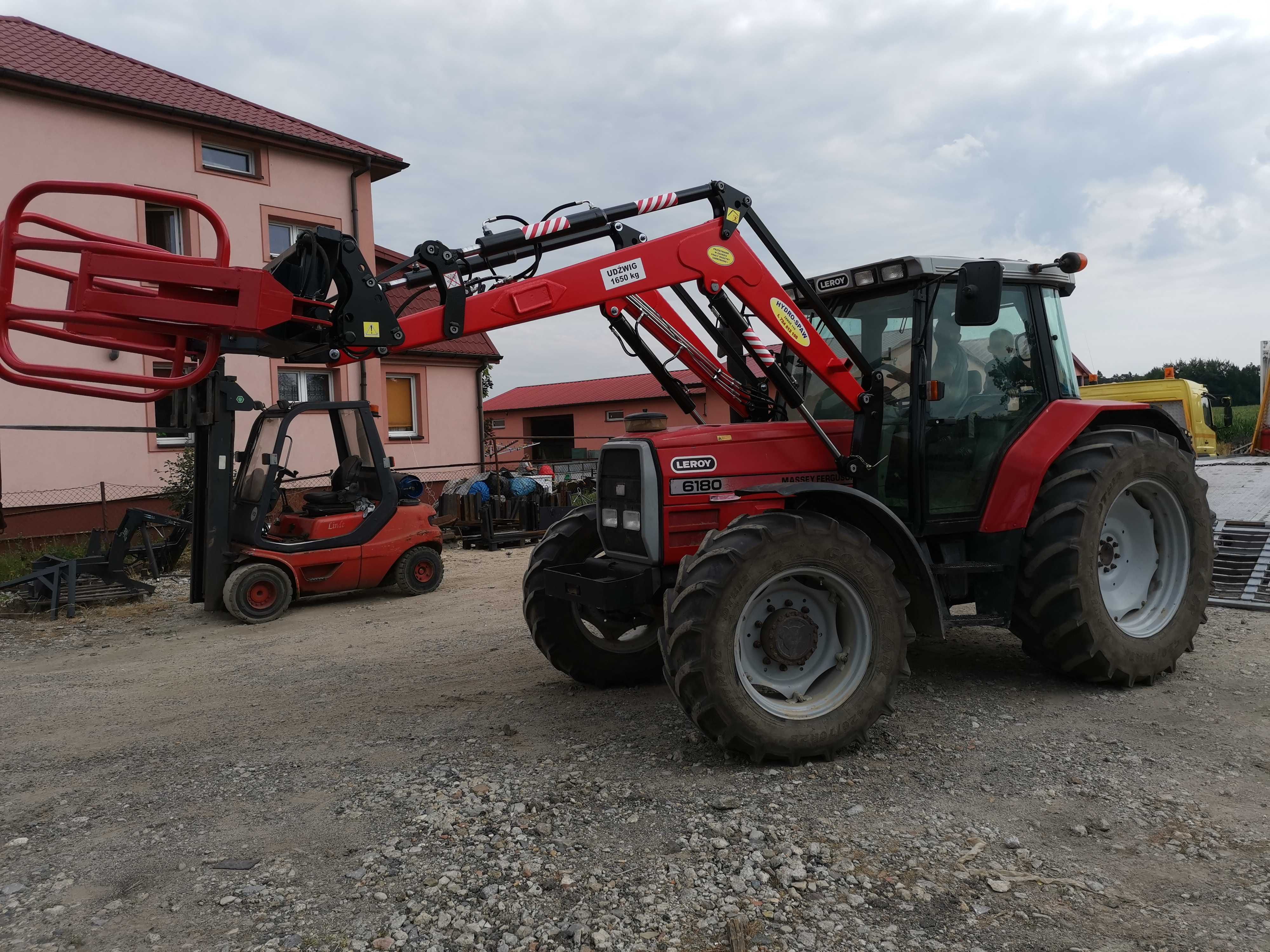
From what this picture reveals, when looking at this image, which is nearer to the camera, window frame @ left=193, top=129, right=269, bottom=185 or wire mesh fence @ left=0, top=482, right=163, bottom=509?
wire mesh fence @ left=0, top=482, right=163, bottom=509

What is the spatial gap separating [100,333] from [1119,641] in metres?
5.27

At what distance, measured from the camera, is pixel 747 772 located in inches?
161

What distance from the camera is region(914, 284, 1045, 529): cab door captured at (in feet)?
16.8

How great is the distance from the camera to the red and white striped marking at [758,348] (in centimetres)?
482

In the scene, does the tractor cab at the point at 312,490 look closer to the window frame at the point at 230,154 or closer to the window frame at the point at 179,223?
the window frame at the point at 179,223

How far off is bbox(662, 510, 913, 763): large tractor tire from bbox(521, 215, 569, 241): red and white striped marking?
1703 millimetres

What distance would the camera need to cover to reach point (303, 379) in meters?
16.0

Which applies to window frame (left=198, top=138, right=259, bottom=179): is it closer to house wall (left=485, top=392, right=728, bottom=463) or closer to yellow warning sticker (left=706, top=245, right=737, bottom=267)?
yellow warning sticker (left=706, top=245, right=737, bottom=267)

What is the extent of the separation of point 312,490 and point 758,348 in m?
7.09

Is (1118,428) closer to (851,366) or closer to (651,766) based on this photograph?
(851,366)

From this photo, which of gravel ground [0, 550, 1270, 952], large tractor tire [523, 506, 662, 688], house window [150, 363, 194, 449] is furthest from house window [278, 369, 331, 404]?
large tractor tire [523, 506, 662, 688]

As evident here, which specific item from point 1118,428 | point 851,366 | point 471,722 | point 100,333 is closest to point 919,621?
point 851,366

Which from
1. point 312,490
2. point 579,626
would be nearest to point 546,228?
point 579,626

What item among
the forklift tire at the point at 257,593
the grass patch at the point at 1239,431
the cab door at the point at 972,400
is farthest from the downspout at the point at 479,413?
the grass patch at the point at 1239,431
